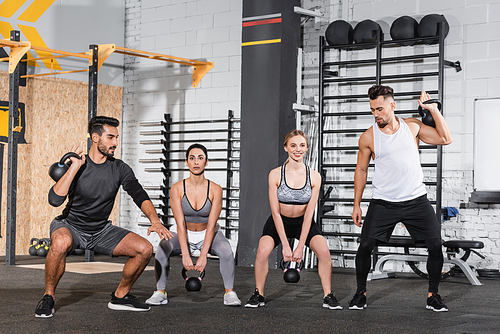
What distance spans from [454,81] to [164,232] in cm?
376

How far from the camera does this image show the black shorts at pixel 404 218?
12.3 feet

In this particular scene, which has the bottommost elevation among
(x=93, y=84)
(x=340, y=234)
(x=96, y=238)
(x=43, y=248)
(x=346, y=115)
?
(x=43, y=248)

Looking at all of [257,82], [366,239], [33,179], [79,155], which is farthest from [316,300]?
[33,179]

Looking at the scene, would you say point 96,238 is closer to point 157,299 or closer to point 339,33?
point 157,299

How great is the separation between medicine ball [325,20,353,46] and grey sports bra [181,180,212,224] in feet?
10.0

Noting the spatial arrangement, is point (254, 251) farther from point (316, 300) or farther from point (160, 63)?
point (160, 63)

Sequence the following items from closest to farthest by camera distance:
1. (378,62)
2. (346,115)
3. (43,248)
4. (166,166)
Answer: (378,62) < (346,115) < (43,248) < (166,166)

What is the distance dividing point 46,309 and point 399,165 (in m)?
2.20

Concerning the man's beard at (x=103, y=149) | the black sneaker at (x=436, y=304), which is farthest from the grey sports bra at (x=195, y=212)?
the black sneaker at (x=436, y=304)

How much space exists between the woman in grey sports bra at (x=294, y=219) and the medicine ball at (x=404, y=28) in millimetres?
2635

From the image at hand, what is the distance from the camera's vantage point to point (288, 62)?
21.0ft

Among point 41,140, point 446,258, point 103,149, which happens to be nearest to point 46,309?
point 103,149

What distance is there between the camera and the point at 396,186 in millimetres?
3750

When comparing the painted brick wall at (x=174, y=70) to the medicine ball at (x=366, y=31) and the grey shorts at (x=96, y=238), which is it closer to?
the medicine ball at (x=366, y=31)
